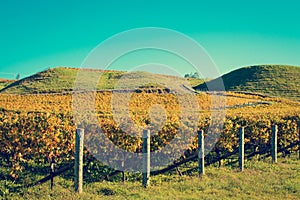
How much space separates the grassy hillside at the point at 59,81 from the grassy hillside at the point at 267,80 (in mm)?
17039

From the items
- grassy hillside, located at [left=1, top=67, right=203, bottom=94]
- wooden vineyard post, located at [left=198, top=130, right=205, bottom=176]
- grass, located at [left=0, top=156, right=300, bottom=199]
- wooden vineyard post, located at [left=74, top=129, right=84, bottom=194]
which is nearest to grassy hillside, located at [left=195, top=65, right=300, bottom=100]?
grassy hillside, located at [left=1, top=67, right=203, bottom=94]

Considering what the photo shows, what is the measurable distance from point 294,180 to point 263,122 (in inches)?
180

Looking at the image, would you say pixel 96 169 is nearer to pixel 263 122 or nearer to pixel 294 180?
pixel 294 180

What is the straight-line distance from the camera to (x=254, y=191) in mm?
9484

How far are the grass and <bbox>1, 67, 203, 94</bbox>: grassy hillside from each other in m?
36.8

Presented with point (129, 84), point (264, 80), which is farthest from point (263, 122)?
point (264, 80)

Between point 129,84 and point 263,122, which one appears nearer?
point 263,122

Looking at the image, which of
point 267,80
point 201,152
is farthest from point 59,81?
point 201,152

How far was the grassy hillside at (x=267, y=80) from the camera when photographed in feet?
208

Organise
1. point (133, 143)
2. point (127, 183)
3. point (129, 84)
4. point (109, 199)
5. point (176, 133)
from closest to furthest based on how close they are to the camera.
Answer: point (109, 199), point (127, 183), point (133, 143), point (176, 133), point (129, 84)

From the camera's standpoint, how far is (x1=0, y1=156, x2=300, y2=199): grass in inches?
344

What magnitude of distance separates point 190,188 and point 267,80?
66223 mm

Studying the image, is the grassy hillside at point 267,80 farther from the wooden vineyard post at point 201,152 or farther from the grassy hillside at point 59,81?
the wooden vineyard post at point 201,152

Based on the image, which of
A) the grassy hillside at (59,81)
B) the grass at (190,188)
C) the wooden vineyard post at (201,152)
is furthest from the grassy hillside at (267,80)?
the wooden vineyard post at (201,152)
